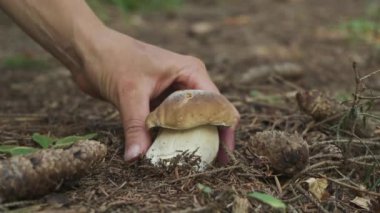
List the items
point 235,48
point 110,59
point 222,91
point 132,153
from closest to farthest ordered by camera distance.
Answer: point 132,153
point 110,59
point 222,91
point 235,48

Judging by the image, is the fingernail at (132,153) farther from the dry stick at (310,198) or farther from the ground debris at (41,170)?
the dry stick at (310,198)

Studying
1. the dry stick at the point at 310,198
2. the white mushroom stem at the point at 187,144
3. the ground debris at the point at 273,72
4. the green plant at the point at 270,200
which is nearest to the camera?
the green plant at the point at 270,200

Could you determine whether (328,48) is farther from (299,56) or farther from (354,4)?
(354,4)

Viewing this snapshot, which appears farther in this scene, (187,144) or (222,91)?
(222,91)

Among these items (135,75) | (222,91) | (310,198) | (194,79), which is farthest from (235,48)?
(310,198)

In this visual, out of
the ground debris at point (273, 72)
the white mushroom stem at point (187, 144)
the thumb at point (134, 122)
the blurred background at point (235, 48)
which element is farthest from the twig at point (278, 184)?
the ground debris at point (273, 72)

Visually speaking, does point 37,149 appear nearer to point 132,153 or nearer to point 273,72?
point 132,153

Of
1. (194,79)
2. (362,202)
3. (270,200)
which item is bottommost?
(362,202)
